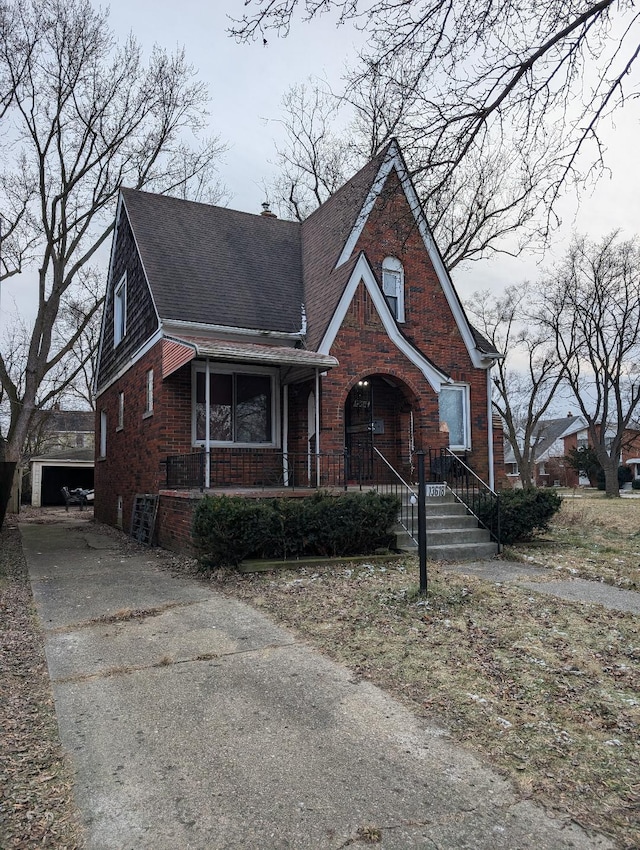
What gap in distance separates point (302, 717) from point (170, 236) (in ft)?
42.2

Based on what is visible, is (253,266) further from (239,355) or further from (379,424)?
(239,355)

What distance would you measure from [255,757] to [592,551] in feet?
27.3

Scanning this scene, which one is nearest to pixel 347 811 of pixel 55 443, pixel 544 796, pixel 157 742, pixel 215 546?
pixel 544 796

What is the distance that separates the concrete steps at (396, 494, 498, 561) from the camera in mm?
9109

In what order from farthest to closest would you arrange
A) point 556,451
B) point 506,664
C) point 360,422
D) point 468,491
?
point 556,451
point 360,422
point 468,491
point 506,664

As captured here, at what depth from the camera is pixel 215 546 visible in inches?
308

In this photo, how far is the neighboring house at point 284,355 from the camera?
11641mm

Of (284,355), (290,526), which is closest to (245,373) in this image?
(284,355)

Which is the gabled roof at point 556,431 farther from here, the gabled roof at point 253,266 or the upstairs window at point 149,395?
the upstairs window at point 149,395

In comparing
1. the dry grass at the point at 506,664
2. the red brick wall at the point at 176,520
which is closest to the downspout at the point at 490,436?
the dry grass at the point at 506,664

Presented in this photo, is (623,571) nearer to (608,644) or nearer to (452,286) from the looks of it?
(608,644)

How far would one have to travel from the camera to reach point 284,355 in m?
10.7

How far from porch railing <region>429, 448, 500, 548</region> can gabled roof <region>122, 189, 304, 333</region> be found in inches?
168

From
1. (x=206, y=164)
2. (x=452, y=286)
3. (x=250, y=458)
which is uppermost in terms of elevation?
(x=206, y=164)
